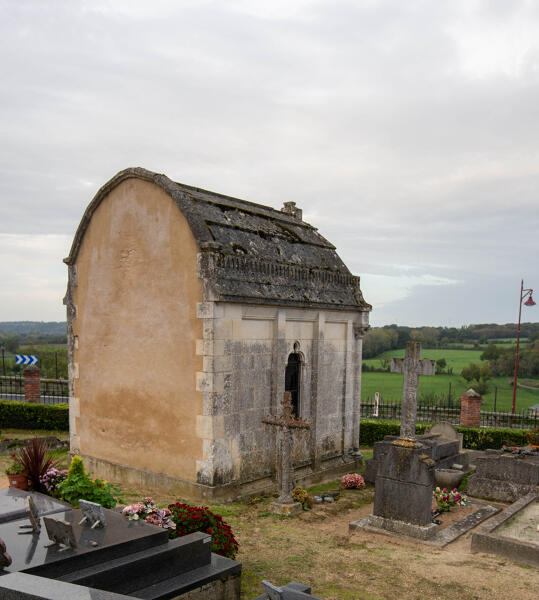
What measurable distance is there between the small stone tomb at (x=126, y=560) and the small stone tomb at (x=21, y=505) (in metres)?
0.44

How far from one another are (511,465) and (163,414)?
9.07 m

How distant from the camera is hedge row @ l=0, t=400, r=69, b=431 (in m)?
21.8

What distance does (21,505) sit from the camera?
7957 millimetres

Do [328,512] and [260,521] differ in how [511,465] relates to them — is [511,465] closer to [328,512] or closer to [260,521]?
[328,512]

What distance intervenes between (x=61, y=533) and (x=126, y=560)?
83cm

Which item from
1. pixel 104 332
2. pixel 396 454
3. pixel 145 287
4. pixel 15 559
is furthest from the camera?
pixel 104 332

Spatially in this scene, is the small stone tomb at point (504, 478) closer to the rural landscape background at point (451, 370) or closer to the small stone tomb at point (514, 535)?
the small stone tomb at point (514, 535)

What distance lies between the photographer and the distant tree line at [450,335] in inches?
2008

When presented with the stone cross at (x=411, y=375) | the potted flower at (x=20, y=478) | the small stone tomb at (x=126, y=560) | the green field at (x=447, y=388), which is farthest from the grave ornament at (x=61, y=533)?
the green field at (x=447, y=388)

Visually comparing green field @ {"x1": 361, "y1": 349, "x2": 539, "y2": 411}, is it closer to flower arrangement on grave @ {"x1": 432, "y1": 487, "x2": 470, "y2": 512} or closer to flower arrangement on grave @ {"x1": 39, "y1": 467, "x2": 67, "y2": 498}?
flower arrangement on grave @ {"x1": 432, "y1": 487, "x2": 470, "y2": 512}

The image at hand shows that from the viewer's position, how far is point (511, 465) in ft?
45.6

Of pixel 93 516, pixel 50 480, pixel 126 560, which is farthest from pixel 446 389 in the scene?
pixel 126 560

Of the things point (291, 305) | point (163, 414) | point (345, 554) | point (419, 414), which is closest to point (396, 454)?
point (345, 554)

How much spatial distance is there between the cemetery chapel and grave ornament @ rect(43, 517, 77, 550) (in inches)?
217
